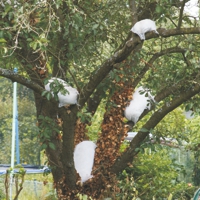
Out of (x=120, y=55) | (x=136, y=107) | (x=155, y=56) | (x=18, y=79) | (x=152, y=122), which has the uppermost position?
(x=155, y=56)

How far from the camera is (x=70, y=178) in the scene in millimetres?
5488

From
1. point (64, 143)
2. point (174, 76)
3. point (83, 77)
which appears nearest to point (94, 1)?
point (83, 77)

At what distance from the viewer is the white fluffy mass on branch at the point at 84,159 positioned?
5.59m

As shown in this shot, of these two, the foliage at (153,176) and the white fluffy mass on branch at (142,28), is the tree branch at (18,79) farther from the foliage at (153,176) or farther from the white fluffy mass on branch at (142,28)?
the foliage at (153,176)

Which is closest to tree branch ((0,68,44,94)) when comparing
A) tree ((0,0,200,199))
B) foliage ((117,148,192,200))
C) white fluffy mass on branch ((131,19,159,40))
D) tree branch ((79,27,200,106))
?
tree ((0,0,200,199))

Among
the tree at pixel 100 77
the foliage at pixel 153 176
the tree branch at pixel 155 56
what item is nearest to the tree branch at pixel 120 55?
the tree at pixel 100 77

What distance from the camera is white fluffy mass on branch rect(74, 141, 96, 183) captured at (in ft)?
18.3

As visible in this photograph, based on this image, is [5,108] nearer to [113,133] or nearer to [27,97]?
[27,97]

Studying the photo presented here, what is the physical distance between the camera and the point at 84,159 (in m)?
5.65

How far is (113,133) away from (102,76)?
40.1 inches

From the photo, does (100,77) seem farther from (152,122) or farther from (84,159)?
(84,159)

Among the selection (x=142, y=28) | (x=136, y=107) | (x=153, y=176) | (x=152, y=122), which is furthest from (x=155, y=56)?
(x=153, y=176)

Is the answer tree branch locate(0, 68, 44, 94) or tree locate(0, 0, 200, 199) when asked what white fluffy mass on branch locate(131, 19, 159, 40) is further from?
tree branch locate(0, 68, 44, 94)

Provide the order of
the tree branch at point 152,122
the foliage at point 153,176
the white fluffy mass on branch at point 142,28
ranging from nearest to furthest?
the white fluffy mass on branch at point 142,28 → the tree branch at point 152,122 → the foliage at point 153,176
